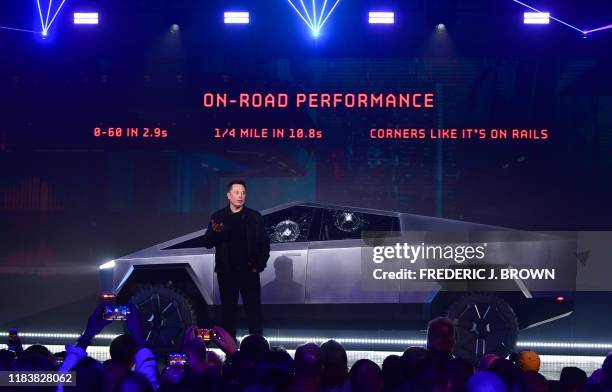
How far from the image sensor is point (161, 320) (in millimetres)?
9625

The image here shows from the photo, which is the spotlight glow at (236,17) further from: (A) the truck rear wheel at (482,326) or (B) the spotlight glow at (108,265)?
(A) the truck rear wheel at (482,326)

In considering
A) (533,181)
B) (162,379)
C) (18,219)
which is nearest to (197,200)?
(18,219)

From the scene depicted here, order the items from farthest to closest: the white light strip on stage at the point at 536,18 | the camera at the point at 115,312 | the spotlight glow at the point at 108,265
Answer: the spotlight glow at the point at 108,265
the white light strip on stage at the point at 536,18
the camera at the point at 115,312

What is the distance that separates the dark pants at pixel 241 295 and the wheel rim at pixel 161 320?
2.22 feet

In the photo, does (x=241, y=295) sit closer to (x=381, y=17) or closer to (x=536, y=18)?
(x=381, y=17)

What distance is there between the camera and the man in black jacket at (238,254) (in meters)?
9.02

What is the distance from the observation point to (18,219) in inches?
401

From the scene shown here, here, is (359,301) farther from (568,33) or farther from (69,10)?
(69,10)

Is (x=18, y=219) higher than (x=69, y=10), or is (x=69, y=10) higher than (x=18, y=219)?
(x=69, y=10)

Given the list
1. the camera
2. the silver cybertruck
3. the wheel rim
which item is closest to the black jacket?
the silver cybertruck

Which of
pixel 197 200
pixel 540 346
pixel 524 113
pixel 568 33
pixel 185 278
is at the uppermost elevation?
pixel 568 33

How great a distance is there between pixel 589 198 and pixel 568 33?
178cm
